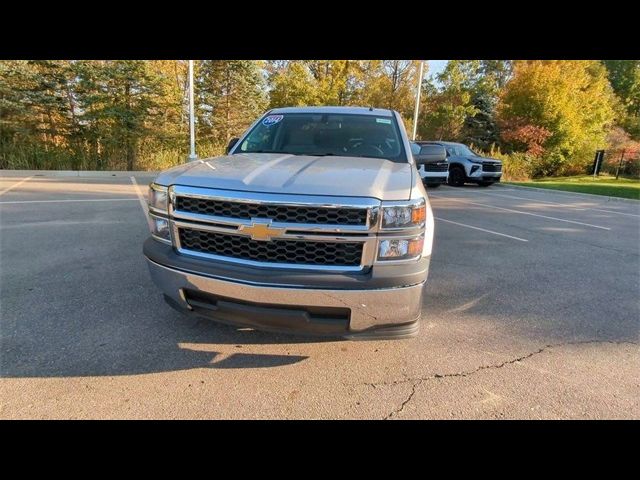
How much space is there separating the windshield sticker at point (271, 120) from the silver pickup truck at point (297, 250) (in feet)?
5.65

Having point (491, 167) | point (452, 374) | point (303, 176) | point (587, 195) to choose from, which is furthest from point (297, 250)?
point (587, 195)

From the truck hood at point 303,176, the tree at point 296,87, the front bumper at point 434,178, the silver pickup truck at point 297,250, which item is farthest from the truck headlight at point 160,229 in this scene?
the tree at point 296,87

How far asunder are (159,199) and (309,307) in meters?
1.30

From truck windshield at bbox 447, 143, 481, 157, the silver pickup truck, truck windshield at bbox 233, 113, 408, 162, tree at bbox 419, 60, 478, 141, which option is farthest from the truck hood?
tree at bbox 419, 60, 478, 141

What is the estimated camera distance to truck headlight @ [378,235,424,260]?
2.32m

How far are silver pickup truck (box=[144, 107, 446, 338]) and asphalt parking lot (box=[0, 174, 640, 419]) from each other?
1.50ft

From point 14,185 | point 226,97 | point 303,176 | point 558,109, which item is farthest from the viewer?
point 558,109

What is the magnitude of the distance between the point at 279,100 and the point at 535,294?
20192 millimetres

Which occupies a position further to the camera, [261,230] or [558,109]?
[558,109]

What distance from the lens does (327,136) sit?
12.5ft

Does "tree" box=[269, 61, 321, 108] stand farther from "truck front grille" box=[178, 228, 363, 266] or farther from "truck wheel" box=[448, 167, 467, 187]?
"truck front grille" box=[178, 228, 363, 266]

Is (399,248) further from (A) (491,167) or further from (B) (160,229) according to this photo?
(A) (491,167)

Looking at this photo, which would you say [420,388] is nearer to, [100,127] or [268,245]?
[268,245]
